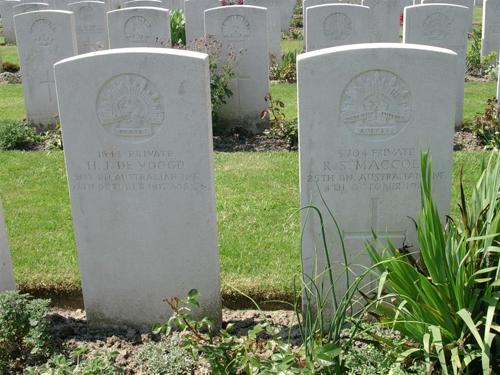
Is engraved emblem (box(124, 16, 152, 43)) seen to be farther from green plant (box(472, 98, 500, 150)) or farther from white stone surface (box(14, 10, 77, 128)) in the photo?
green plant (box(472, 98, 500, 150))

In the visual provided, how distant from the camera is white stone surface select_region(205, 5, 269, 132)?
8.63 m

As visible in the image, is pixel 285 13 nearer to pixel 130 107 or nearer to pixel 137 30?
pixel 137 30

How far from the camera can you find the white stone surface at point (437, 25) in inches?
319

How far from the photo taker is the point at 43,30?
9.02 metres

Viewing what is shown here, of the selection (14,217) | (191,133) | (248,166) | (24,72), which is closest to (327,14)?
(248,166)

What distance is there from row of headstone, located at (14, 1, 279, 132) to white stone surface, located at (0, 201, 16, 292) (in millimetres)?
5189

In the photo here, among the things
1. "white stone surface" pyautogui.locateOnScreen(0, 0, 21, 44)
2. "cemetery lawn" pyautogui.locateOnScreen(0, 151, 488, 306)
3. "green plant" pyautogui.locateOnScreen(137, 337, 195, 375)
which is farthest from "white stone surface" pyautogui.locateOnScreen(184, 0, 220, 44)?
"white stone surface" pyautogui.locateOnScreen(0, 0, 21, 44)

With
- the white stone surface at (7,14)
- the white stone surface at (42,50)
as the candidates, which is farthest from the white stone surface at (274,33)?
the white stone surface at (7,14)

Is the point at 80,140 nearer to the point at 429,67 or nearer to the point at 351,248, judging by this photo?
the point at 351,248

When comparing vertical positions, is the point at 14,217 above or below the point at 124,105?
below

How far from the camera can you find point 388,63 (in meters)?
3.63

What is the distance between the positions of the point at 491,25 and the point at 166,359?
11651 millimetres

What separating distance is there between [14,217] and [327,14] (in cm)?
548

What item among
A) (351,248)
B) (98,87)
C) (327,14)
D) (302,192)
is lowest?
(351,248)
